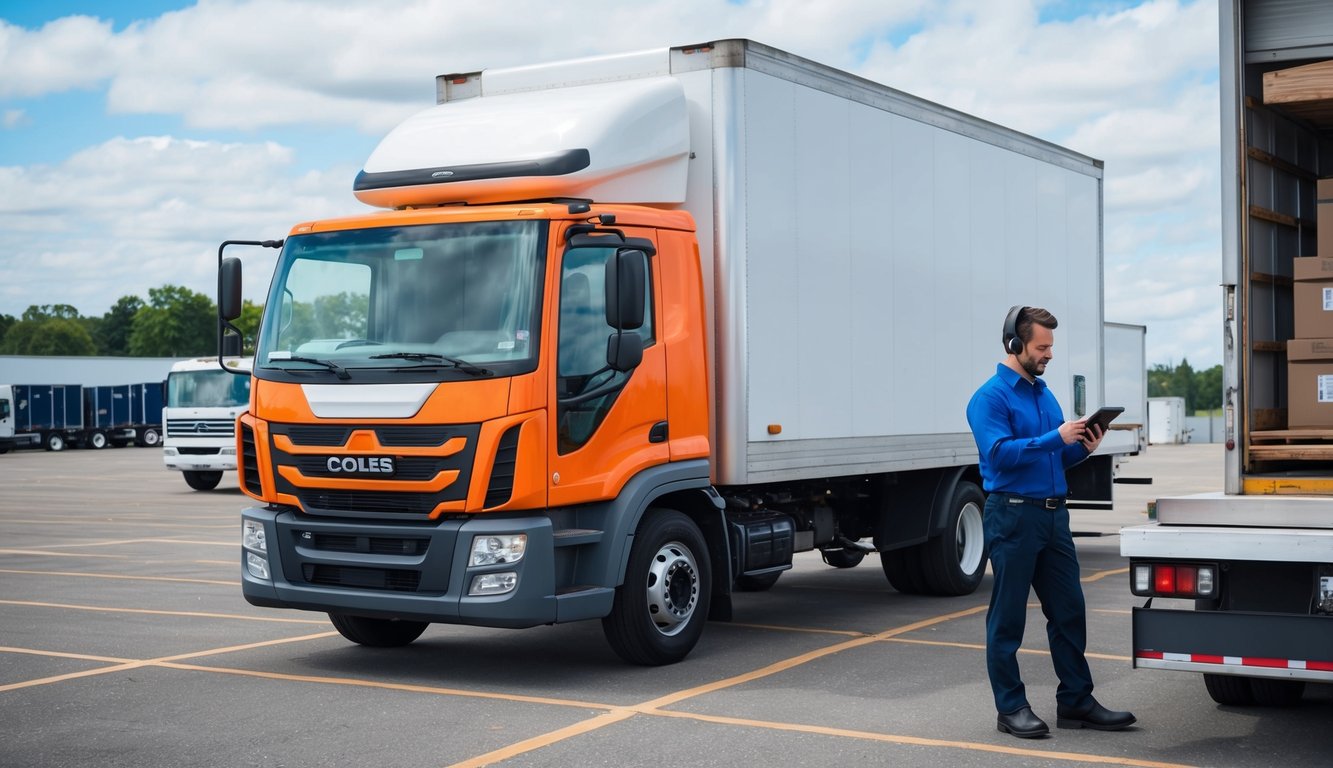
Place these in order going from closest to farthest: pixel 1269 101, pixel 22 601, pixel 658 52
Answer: pixel 1269 101
pixel 658 52
pixel 22 601

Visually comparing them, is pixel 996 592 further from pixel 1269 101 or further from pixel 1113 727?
pixel 1269 101

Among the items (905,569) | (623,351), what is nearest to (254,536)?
(623,351)

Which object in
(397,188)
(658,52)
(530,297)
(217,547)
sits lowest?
(217,547)

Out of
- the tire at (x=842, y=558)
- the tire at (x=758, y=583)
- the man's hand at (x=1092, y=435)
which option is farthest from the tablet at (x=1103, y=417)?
the tire at (x=842, y=558)

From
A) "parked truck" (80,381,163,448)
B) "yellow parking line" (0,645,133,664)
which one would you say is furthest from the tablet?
"parked truck" (80,381,163,448)

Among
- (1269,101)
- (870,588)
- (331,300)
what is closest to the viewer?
(1269,101)

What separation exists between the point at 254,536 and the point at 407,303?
5.73 feet

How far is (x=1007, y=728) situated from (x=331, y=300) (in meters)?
4.57

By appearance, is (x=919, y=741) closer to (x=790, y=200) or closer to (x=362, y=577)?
(x=362, y=577)

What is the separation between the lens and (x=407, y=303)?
857 centimetres

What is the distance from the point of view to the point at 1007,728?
22.6 ft

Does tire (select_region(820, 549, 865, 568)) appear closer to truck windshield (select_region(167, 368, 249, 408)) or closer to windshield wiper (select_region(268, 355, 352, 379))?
windshield wiper (select_region(268, 355, 352, 379))

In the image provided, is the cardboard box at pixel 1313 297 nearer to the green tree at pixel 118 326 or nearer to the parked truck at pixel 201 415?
the parked truck at pixel 201 415

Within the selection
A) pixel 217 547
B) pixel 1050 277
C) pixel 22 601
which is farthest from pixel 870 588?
pixel 217 547
